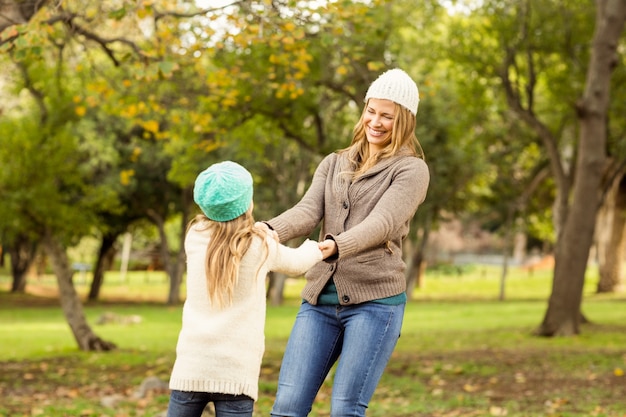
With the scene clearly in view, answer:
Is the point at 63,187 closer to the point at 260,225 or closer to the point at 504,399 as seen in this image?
the point at 504,399

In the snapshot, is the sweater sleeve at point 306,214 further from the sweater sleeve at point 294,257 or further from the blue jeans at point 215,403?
the blue jeans at point 215,403

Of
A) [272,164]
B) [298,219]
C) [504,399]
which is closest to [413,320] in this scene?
[272,164]

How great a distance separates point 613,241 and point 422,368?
23454 mm

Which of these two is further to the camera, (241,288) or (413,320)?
(413,320)

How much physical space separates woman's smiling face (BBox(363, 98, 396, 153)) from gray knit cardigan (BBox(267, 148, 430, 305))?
0.33 ft

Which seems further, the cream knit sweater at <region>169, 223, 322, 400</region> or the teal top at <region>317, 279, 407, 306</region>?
the teal top at <region>317, 279, 407, 306</region>

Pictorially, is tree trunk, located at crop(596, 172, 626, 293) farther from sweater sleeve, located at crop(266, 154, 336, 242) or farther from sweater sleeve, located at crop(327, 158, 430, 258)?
sweater sleeve, located at crop(327, 158, 430, 258)

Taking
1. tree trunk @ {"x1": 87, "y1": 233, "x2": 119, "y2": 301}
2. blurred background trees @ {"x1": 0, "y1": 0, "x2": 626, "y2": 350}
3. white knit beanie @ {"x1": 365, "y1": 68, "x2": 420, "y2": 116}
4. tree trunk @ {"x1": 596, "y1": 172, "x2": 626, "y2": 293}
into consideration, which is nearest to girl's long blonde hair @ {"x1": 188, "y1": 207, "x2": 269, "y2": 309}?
white knit beanie @ {"x1": 365, "y1": 68, "x2": 420, "y2": 116}

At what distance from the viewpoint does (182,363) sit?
3906 mm

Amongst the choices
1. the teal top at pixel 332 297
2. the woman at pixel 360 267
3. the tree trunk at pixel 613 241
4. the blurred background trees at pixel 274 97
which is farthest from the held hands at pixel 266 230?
the tree trunk at pixel 613 241

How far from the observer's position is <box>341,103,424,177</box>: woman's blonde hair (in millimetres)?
4219

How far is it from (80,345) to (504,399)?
8347 mm

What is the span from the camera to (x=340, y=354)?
4195 mm

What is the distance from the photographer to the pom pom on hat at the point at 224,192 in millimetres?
3799
